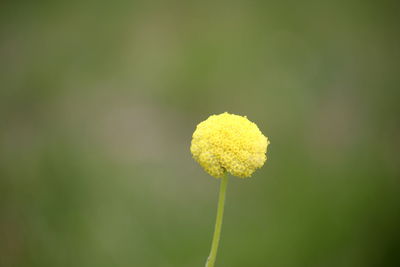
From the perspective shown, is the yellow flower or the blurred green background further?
the blurred green background

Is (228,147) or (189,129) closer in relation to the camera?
(228,147)

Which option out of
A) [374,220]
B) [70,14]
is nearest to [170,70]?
[70,14]

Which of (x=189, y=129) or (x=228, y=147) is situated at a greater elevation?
(x=189, y=129)

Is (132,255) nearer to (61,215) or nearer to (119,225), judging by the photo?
(119,225)

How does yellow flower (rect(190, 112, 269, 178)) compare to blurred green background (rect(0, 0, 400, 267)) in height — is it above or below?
below
